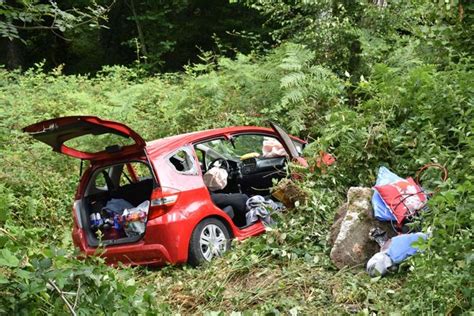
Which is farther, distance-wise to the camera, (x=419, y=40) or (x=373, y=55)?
(x=373, y=55)

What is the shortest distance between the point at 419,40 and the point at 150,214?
6.04 m

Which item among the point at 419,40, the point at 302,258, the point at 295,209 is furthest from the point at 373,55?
the point at 302,258

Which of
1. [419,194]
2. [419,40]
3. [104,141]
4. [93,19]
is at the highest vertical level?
[93,19]

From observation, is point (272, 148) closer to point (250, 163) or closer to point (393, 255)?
point (250, 163)

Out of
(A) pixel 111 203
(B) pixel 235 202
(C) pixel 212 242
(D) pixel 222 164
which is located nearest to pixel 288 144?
(D) pixel 222 164

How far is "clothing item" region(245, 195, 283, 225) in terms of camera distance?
6.70 metres

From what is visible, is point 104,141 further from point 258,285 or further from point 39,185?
point 258,285

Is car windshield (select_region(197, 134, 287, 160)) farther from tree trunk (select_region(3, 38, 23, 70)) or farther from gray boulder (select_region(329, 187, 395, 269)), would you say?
tree trunk (select_region(3, 38, 23, 70))

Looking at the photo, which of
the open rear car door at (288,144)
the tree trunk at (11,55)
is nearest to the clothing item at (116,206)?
the open rear car door at (288,144)

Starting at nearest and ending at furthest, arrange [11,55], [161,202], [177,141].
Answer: [161,202] < [177,141] < [11,55]

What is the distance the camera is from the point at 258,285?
16.8 feet

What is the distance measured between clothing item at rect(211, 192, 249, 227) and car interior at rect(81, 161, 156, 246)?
846 mm

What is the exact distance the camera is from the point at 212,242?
20.4ft

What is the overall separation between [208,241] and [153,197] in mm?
829
